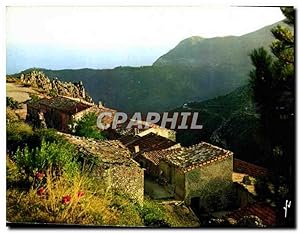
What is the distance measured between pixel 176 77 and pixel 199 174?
106cm

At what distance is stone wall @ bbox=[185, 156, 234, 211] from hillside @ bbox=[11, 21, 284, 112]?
735 mm

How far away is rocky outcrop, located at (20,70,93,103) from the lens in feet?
24.2

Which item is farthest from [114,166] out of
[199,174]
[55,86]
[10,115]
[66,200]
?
[10,115]

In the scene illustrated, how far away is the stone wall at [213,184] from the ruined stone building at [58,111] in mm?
1127

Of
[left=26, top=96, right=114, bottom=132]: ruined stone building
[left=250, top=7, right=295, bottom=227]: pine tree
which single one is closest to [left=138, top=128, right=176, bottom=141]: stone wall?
[left=26, top=96, right=114, bottom=132]: ruined stone building

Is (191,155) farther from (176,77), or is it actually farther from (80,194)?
(80,194)

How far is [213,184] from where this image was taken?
7176mm

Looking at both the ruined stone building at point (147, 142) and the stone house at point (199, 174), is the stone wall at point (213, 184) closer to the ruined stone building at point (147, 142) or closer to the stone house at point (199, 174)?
the stone house at point (199, 174)

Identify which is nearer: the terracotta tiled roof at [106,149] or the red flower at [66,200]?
the red flower at [66,200]

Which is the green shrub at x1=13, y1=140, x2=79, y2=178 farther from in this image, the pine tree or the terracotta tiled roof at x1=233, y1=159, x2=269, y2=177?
the pine tree

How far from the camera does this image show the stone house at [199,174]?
23.6 ft

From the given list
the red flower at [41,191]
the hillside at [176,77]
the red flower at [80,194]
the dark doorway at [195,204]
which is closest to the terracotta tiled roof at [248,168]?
the dark doorway at [195,204]

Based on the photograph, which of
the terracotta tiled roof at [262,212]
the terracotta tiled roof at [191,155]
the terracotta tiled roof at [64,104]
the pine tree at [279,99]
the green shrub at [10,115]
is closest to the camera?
the pine tree at [279,99]

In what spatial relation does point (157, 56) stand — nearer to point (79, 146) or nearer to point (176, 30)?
point (176, 30)
